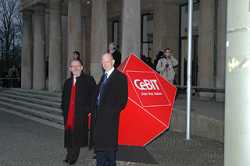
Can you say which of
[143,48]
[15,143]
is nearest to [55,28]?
[143,48]

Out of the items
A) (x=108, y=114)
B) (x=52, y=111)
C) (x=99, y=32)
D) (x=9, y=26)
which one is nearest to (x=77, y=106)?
(x=108, y=114)

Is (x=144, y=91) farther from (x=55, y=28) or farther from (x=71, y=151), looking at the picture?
(x=55, y=28)

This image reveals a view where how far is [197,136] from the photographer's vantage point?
10391 millimetres

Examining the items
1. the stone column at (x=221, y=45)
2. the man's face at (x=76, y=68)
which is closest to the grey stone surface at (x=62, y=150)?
the man's face at (x=76, y=68)

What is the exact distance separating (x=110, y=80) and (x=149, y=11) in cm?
1751

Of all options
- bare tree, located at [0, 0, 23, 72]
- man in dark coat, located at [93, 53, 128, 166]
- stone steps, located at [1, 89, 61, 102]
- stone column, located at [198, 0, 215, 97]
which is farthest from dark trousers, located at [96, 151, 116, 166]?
bare tree, located at [0, 0, 23, 72]

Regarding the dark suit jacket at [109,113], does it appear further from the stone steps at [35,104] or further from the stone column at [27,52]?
the stone column at [27,52]

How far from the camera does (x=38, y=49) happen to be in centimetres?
2581

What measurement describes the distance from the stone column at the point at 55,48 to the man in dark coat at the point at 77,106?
1567 cm

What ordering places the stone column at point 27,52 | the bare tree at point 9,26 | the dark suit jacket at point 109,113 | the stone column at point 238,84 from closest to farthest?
the stone column at point 238,84 < the dark suit jacket at point 109,113 < the stone column at point 27,52 < the bare tree at point 9,26

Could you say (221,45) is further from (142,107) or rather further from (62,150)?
(142,107)

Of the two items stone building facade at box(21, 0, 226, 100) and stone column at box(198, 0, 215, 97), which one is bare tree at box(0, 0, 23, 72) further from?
stone column at box(198, 0, 215, 97)

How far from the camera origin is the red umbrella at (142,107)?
7.60 meters

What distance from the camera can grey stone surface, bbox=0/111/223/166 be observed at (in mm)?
7992
